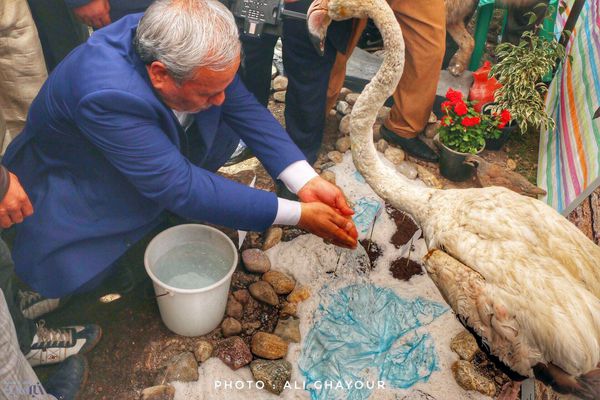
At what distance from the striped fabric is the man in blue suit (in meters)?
1.90

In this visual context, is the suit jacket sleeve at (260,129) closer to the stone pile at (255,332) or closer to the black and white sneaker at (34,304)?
the stone pile at (255,332)

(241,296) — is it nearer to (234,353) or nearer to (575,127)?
(234,353)

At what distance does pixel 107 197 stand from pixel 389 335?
186 cm

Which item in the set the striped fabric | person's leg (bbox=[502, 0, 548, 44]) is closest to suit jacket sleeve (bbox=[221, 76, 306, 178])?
the striped fabric

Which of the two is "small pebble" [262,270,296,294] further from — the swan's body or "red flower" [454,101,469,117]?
"red flower" [454,101,469,117]

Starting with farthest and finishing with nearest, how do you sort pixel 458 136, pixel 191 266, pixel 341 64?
pixel 458 136 < pixel 341 64 < pixel 191 266

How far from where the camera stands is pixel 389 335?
9.99 ft

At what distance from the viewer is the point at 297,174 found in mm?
2916

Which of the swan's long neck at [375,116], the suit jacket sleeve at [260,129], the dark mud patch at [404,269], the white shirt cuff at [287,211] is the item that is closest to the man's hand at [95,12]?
the suit jacket sleeve at [260,129]

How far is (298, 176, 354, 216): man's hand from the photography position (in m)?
2.79

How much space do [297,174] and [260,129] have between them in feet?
1.20

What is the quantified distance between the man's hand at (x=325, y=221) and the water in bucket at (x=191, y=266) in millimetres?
569

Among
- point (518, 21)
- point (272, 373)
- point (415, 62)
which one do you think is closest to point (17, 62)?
point (272, 373)

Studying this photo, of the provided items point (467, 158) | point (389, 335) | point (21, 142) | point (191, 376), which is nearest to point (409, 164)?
point (467, 158)
